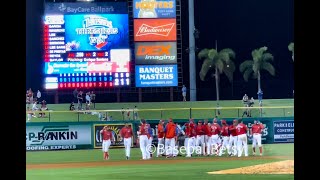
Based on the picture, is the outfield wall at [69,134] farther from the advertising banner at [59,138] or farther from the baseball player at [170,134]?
the baseball player at [170,134]

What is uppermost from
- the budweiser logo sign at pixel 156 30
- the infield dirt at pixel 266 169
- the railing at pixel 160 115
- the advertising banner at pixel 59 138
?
the budweiser logo sign at pixel 156 30

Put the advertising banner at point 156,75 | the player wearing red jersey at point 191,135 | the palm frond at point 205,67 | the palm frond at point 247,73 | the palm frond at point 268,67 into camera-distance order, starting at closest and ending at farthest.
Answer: the player wearing red jersey at point 191,135, the advertising banner at point 156,75, the palm frond at point 268,67, the palm frond at point 205,67, the palm frond at point 247,73

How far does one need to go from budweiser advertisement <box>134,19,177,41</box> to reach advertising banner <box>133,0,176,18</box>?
0.37m

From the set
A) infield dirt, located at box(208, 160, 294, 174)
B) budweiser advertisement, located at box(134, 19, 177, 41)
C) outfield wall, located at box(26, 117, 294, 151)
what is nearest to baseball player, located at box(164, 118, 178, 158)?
outfield wall, located at box(26, 117, 294, 151)

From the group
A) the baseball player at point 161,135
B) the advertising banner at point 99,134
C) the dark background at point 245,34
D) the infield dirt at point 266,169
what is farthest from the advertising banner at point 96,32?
the infield dirt at point 266,169

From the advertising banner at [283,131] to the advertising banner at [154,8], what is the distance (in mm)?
9220

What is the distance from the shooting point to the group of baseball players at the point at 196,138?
24.8 meters

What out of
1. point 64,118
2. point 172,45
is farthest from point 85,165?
point 172,45

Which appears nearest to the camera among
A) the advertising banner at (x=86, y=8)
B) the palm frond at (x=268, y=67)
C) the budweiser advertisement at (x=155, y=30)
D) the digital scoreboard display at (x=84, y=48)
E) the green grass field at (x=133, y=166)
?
the green grass field at (x=133, y=166)

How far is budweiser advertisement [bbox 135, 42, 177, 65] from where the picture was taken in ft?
120

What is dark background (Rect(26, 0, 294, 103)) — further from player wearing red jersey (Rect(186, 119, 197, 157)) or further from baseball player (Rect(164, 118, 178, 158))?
baseball player (Rect(164, 118, 178, 158))

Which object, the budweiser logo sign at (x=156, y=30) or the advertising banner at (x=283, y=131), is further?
the budweiser logo sign at (x=156, y=30)
